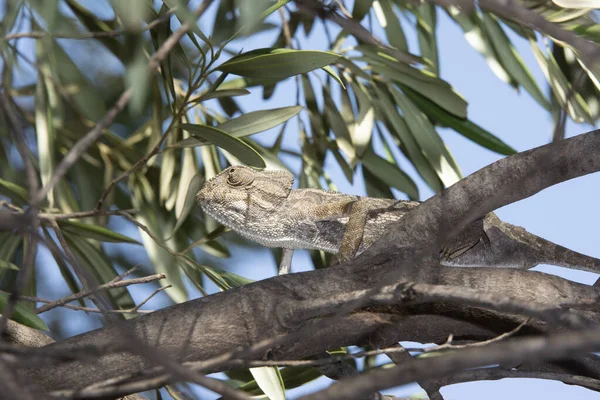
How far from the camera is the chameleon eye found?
2781 millimetres

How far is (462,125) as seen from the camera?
3291mm

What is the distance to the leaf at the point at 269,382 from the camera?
231cm

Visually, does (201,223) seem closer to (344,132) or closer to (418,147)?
(344,132)

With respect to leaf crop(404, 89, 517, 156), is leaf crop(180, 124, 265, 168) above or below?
below

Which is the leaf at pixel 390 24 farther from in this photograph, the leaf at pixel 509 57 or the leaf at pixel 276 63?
the leaf at pixel 276 63

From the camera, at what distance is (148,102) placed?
367 centimetres

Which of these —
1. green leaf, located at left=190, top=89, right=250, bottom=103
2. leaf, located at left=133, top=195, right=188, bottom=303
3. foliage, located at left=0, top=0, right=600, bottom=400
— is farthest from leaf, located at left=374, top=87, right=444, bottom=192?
leaf, located at left=133, top=195, right=188, bottom=303

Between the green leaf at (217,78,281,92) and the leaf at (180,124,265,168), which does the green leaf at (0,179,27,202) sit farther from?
the green leaf at (217,78,281,92)

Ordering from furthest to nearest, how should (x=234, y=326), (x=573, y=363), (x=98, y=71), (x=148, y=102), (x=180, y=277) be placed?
(x=98, y=71), (x=148, y=102), (x=180, y=277), (x=573, y=363), (x=234, y=326)

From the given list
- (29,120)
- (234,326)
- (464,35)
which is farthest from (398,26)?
(234,326)

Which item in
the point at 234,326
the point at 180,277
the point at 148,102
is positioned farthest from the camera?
the point at 148,102

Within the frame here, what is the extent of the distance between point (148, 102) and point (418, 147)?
4.49 ft

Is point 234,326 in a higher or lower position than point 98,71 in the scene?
lower

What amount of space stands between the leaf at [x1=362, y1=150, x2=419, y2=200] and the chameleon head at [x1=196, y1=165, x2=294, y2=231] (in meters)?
0.66
